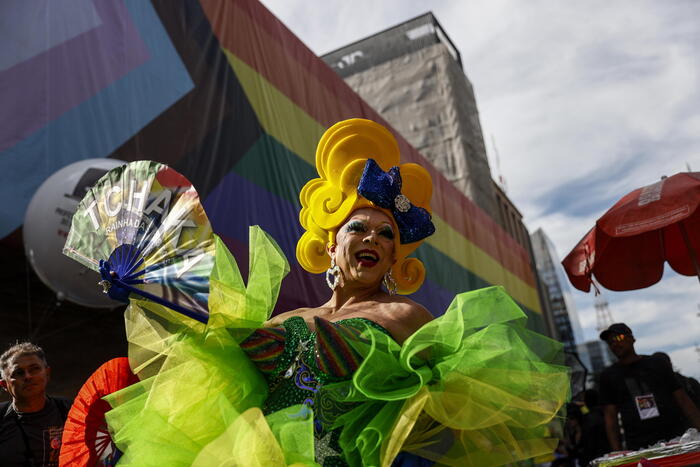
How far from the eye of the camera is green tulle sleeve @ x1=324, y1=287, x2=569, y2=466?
134 centimetres

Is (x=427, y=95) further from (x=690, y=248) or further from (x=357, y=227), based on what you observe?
(x=357, y=227)

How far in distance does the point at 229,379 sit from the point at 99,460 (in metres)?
0.56

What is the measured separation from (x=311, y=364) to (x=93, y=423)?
722mm

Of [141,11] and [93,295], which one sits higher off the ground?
[141,11]

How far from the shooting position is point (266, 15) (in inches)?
227

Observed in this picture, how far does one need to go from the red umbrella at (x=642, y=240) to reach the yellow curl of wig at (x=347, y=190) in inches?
64.4

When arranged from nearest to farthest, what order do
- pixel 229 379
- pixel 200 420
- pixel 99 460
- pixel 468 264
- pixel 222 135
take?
pixel 200 420
pixel 229 379
pixel 99 460
pixel 222 135
pixel 468 264

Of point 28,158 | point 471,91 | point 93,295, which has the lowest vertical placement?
point 93,295

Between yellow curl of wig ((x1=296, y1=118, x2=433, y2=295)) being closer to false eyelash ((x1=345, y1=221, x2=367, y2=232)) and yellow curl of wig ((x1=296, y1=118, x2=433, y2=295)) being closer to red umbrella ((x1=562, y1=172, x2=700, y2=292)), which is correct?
false eyelash ((x1=345, y1=221, x2=367, y2=232))

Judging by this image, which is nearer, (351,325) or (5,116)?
(351,325)

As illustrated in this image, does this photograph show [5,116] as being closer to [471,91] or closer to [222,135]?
[222,135]

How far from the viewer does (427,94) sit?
1522cm

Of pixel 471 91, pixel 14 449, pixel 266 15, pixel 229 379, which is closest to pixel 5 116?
pixel 14 449

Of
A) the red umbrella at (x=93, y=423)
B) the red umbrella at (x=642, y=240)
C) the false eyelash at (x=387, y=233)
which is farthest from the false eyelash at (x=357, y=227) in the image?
the red umbrella at (x=642, y=240)
